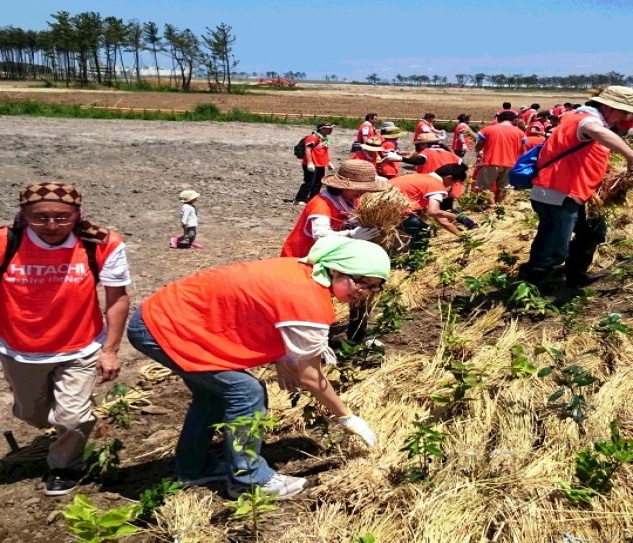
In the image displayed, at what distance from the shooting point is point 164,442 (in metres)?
3.34

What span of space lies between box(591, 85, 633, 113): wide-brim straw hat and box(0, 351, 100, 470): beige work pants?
3.42 metres

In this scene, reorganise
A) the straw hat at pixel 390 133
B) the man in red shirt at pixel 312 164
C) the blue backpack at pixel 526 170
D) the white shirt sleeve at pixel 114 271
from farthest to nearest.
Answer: the straw hat at pixel 390 133 → the man in red shirt at pixel 312 164 → the blue backpack at pixel 526 170 → the white shirt sleeve at pixel 114 271

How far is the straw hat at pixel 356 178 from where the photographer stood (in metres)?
3.72

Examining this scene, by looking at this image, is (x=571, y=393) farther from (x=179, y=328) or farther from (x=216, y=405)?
(x=179, y=328)

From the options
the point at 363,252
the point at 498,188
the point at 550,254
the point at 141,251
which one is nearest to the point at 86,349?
the point at 363,252

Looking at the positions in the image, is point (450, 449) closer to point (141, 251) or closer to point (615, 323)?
point (615, 323)

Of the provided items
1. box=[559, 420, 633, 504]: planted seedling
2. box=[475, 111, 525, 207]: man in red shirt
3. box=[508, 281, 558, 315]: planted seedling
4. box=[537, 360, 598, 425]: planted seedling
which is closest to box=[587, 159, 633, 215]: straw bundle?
box=[508, 281, 558, 315]: planted seedling

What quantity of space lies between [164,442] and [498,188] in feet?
22.6

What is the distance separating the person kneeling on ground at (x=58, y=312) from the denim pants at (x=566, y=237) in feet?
9.65

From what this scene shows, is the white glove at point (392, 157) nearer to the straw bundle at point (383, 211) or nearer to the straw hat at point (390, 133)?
the straw hat at point (390, 133)

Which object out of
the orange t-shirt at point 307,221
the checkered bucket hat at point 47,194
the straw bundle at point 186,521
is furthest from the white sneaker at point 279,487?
the orange t-shirt at point 307,221

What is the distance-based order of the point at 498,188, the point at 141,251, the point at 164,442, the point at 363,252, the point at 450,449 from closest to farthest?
the point at 363,252 < the point at 450,449 < the point at 164,442 < the point at 141,251 < the point at 498,188

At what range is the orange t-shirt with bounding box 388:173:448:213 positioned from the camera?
499cm

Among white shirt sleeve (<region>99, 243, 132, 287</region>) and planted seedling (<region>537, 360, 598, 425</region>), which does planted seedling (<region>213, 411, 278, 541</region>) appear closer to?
white shirt sleeve (<region>99, 243, 132, 287</region>)
